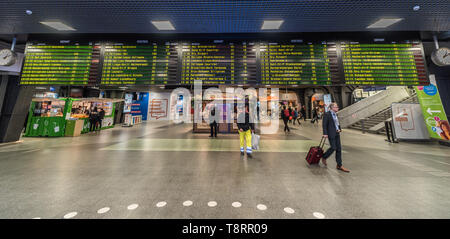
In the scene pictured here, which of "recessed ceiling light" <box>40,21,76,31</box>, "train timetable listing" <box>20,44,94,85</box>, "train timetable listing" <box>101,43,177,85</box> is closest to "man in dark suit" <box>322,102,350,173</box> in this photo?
"train timetable listing" <box>101,43,177,85</box>

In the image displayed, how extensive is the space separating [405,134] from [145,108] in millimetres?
22088

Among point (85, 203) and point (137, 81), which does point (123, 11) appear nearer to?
point (137, 81)

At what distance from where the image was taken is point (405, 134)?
269 inches

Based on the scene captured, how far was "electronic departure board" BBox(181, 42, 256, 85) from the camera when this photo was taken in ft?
12.6

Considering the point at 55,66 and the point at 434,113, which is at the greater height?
the point at 55,66

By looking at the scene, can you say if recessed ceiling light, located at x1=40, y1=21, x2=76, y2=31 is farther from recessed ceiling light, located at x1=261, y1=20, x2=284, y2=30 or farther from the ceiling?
recessed ceiling light, located at x1=261, y1=20, x2=284, y2=30

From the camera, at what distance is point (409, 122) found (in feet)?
23.0

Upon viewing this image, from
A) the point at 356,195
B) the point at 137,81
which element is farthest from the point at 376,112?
the point at 137,81

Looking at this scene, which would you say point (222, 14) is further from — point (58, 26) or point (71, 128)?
point (71, 128)

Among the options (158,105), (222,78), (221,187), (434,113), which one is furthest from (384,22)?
(158,105)

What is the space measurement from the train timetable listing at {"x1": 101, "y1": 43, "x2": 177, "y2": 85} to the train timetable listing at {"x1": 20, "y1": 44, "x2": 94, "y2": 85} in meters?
0.60

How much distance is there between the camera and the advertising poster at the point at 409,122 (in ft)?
22.0

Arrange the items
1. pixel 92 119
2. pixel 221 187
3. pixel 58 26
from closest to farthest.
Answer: pixel 221 187 < pixel 58 26 < pixel 92 119

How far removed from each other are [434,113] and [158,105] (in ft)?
70.6
